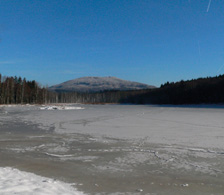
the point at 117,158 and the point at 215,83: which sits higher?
the point at 215,83

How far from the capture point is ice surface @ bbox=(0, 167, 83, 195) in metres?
4.87

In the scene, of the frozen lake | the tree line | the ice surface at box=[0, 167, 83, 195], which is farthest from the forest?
the ice surface at box=[0, 167, 83, 195]

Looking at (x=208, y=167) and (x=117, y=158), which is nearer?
(x=208, y=167)

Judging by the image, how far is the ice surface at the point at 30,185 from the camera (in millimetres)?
4871

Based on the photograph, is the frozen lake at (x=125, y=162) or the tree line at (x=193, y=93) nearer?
the frozen lake at (x=125, y=162)

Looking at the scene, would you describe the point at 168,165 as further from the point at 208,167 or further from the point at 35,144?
the point at 35,144

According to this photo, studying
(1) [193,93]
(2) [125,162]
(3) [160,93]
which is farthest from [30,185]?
(3) [160,93]

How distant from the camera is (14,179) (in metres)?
5.67

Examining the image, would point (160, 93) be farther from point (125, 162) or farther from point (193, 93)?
point (125, 162)

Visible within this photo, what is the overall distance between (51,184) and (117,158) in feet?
9.47

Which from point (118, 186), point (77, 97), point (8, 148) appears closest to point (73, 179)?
point (118, 186)

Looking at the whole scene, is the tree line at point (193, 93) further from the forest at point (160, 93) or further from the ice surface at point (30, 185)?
the ice surface at point (30, 185)

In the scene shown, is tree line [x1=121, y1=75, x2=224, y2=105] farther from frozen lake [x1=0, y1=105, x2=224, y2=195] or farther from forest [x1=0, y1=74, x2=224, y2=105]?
frozen lake [x1=0, y1=105, x2=224, y2=195]

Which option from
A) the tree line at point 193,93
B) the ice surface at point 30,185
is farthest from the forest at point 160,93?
the ice surface at point 30,185
